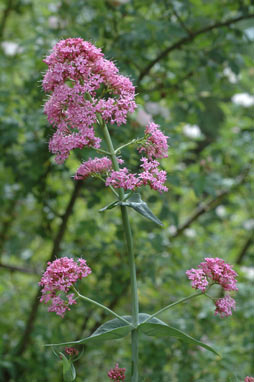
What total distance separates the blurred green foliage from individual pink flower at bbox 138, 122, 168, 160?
1.97 feet

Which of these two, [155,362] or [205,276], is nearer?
[205,276]

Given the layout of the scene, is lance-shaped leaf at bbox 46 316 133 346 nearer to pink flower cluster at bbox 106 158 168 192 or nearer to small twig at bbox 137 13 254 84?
pink flower cluster at bbox 106 158 168 192

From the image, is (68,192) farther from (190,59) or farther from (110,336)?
A: (110,336)

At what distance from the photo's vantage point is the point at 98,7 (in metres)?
1.94

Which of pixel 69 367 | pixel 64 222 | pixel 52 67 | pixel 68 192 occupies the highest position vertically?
pixel 68 192

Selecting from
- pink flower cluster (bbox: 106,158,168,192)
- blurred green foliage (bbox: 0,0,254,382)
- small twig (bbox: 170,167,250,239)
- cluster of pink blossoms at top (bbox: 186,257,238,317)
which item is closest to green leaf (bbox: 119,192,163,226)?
pink flower cluster (bbox: 106,158,168,192)

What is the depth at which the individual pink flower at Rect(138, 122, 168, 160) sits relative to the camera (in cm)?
89

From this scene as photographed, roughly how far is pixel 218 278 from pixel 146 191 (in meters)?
1.21

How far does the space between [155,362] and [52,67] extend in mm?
1483

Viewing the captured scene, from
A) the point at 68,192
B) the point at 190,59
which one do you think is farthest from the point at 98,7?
the point at 68,192

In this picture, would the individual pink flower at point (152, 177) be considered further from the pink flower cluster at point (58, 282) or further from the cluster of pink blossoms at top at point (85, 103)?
the pink flower cluster at point (58, 282)

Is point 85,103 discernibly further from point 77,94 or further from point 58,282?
point 58,282

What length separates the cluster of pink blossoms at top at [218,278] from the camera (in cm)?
85

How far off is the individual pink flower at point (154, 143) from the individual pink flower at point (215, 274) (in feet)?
0.73
